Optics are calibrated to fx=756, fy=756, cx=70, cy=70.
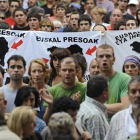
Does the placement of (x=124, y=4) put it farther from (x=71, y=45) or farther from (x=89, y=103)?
(x=89, y=103)

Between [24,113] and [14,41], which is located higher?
[14,41]

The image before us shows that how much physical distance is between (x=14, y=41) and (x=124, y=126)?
626 centimetres

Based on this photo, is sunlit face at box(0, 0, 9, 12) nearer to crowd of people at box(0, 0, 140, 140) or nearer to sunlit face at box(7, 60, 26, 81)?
crowd of people at box(0, 0, 140, 140)

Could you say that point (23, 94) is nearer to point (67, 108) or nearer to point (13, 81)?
point (67, 108)

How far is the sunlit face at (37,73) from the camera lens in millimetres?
11883

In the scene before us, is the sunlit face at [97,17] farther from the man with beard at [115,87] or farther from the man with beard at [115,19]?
the man with beard at [115,87]

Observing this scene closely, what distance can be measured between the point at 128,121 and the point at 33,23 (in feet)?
27.0

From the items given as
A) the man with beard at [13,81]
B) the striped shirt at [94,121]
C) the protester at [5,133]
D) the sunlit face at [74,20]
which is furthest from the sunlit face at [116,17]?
the protester at [5,133]

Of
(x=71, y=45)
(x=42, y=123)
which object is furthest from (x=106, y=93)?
(x=71, y=45)

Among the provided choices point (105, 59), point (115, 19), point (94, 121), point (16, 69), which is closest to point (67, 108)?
point (94, 121)

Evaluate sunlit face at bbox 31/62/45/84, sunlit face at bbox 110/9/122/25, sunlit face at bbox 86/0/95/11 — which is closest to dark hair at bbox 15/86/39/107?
sunlit face at bbox 31/62/45/84

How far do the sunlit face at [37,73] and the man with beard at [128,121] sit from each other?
2997 mm

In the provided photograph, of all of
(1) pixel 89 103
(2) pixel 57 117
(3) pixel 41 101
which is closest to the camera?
(2) pixel 57 117

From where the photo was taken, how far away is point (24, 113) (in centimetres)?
853
